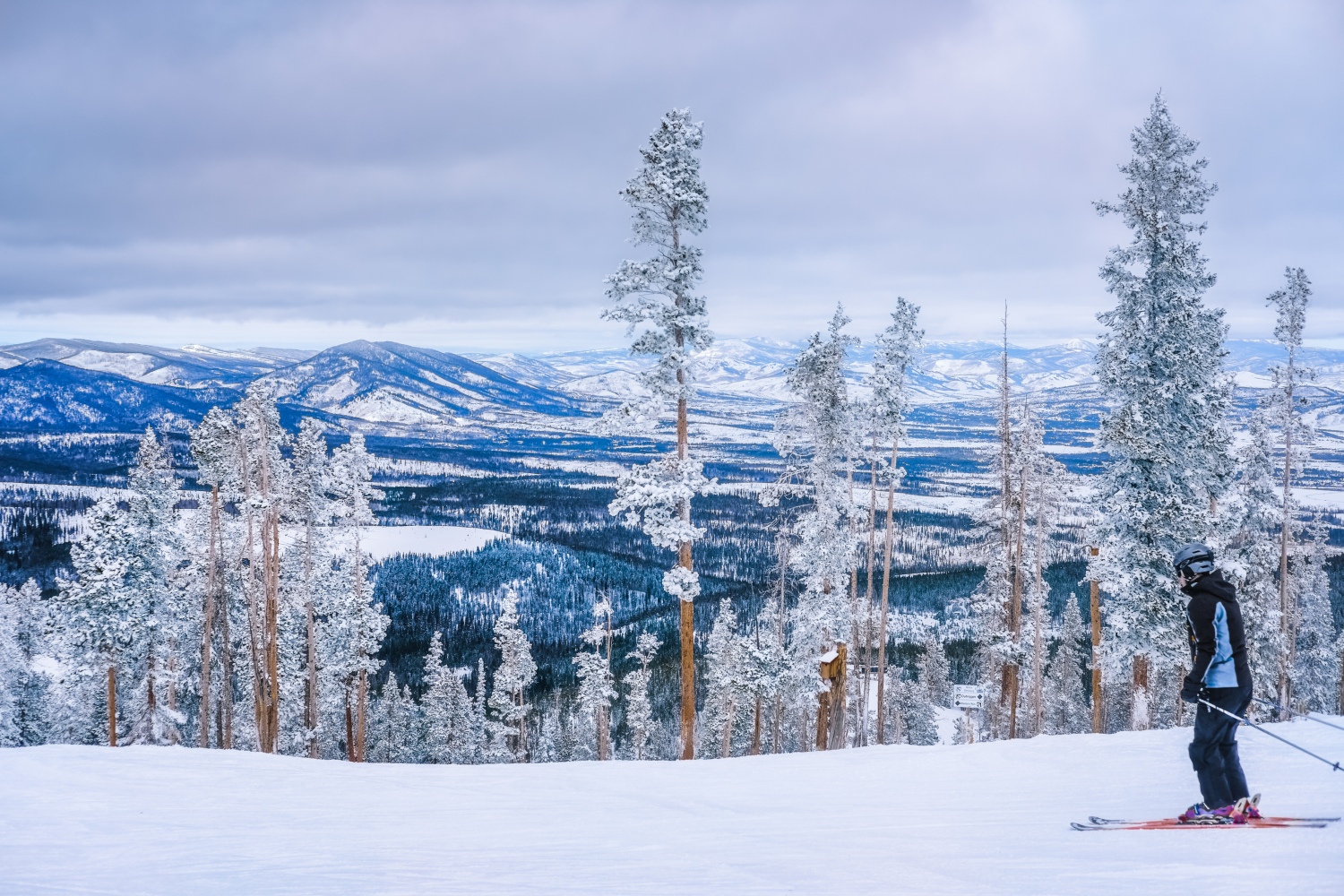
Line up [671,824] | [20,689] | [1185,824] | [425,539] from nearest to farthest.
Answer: [1185,824], [671,824], [20,689], [425,539]

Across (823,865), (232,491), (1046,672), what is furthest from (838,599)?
(1046,672)

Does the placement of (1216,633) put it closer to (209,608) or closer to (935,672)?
(209,608)

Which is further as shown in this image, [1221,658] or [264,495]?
[264,495]

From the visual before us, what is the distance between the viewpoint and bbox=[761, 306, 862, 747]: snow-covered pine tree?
1730cm

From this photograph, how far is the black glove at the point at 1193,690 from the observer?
5422 millimetres

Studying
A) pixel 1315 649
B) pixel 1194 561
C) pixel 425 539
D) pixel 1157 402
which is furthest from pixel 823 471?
pixel 425 539

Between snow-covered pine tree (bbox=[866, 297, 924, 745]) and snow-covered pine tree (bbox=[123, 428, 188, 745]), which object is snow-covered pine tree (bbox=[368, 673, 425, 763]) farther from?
snow-covered pine tree (bbox=[866, 297, 924, 745])

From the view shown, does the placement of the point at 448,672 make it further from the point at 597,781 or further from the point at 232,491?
the point at 597,781

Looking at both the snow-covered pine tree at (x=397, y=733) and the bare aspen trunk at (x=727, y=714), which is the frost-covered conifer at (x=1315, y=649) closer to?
the bare aspen trunk at (x=727, y=714)

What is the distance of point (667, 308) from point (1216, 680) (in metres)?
9.65

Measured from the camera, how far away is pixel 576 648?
3698 inches

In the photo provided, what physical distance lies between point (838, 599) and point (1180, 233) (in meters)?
11.1

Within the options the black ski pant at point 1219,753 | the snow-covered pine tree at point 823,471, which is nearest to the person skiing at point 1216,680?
the black ski pant at point 1219,753

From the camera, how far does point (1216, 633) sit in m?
5.61
